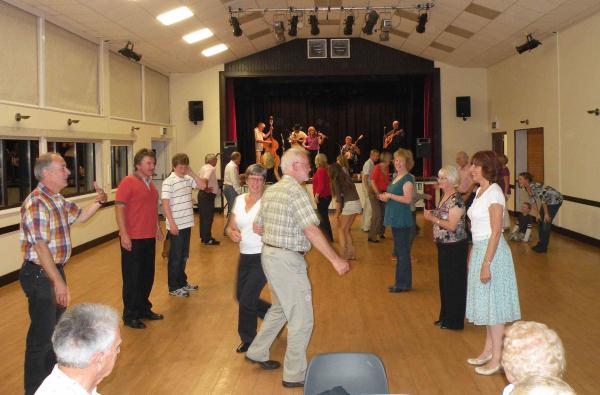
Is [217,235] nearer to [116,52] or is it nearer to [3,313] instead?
[116,52]

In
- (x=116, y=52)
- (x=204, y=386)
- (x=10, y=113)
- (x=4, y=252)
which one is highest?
(x=116, y=52)

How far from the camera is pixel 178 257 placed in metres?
6.54

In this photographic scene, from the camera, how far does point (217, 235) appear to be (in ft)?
38.1

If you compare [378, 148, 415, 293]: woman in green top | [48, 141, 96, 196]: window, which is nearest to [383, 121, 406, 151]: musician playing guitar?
[48, 141, 96, 196]: window

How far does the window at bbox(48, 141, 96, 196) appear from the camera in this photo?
392 inches

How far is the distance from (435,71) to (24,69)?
10218mm

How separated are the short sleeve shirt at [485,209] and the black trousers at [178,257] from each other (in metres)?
3.22

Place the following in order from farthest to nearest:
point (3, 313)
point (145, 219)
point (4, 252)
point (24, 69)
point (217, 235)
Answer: point (217, 235) → point (24, 69) → point (4, 252) → point (3, 313) → point (145, 219)

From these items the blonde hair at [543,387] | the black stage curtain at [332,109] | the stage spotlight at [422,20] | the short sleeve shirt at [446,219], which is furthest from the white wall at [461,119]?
the blonde hair at [543,387]

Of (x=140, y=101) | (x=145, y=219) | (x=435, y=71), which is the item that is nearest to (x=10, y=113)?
(x=145, y=219)

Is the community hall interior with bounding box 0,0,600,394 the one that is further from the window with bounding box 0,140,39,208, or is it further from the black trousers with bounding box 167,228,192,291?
the black trousers with bounding box 167,228,192,291

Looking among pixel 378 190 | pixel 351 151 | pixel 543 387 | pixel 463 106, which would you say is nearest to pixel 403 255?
pixel 378 190

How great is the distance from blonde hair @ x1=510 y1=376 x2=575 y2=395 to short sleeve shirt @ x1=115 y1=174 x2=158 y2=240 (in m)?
4.19

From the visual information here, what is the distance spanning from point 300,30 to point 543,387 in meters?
13.8
